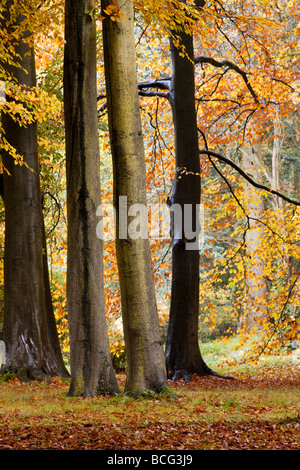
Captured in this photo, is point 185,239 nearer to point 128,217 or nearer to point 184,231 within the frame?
point 184,231

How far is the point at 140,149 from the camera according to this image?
690cm

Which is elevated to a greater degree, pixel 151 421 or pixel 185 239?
pixel 185 239

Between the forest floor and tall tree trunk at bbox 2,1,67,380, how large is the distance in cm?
119

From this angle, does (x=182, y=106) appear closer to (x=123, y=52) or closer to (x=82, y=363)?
(x=123, y=52)

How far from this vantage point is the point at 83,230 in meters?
6.98

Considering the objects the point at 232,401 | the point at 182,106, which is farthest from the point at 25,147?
the point at 232,401

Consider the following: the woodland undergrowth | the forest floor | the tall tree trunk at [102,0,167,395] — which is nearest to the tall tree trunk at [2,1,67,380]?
the woodland undergrowth

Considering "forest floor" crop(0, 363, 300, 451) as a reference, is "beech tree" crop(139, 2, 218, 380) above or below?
above

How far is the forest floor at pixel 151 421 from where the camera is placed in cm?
466

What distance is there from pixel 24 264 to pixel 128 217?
342 centimetres

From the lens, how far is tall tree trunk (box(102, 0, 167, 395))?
266 inches

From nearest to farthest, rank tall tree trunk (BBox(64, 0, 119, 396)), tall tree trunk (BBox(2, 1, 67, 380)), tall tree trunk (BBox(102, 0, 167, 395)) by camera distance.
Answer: tall tree trunk (BBox(102, 0, 167, 395)), tall tree trunk (BBox(64, 0, 119, 396)), tall tree trunk (BBox(2, 1, 67, 380))

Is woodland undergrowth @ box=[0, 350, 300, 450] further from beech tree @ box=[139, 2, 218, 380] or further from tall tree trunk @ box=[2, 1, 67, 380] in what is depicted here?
beech tree @ box=[139, 2, 218, 380]

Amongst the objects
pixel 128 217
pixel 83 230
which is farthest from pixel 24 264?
pixel 128 217
